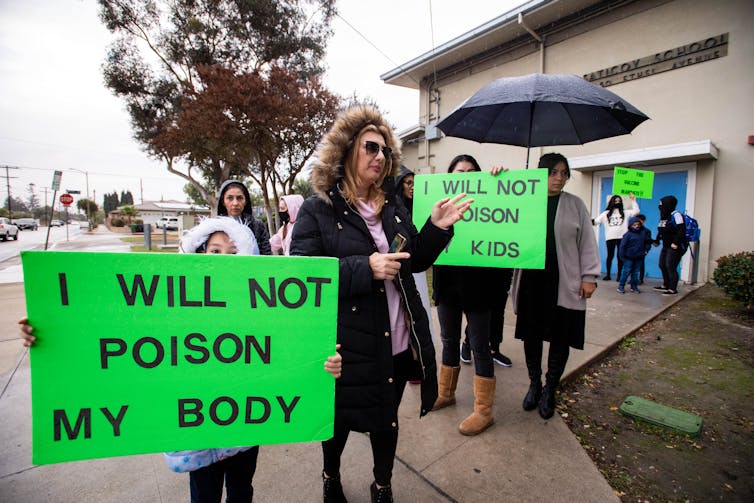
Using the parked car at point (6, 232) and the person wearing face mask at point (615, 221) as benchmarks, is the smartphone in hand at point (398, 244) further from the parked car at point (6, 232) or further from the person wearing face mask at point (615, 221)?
the parked car at point (6, 232)

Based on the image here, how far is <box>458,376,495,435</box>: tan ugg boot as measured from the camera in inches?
98.8

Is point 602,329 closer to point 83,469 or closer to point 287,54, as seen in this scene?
point 83,469

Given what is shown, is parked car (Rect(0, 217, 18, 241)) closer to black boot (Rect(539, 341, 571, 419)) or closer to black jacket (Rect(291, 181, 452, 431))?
black jacket (Rect(291, 181, 452, 431))

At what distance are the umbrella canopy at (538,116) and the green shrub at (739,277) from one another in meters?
3.70

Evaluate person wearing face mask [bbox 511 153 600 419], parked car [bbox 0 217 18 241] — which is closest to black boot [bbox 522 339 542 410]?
person wearing face mask [bbox 511 153 600 419]

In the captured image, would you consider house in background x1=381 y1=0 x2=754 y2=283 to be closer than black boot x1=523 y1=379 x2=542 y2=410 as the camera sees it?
No

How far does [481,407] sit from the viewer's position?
255cm

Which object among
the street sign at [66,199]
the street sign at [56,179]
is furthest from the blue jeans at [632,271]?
the street sign at [66,199]

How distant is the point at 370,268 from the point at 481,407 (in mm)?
1655

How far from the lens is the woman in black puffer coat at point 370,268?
1602 millimetres

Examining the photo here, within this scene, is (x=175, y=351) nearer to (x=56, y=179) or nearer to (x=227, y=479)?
(x=227, y=479)

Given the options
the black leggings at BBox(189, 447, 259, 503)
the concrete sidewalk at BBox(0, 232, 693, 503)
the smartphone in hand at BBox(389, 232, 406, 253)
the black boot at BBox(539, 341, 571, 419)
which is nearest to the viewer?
the black leggings at BBox(189, 447, 259, 503)

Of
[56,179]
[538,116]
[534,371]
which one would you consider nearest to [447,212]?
[534,371]

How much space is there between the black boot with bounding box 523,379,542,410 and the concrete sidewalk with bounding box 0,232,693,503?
6 cm
